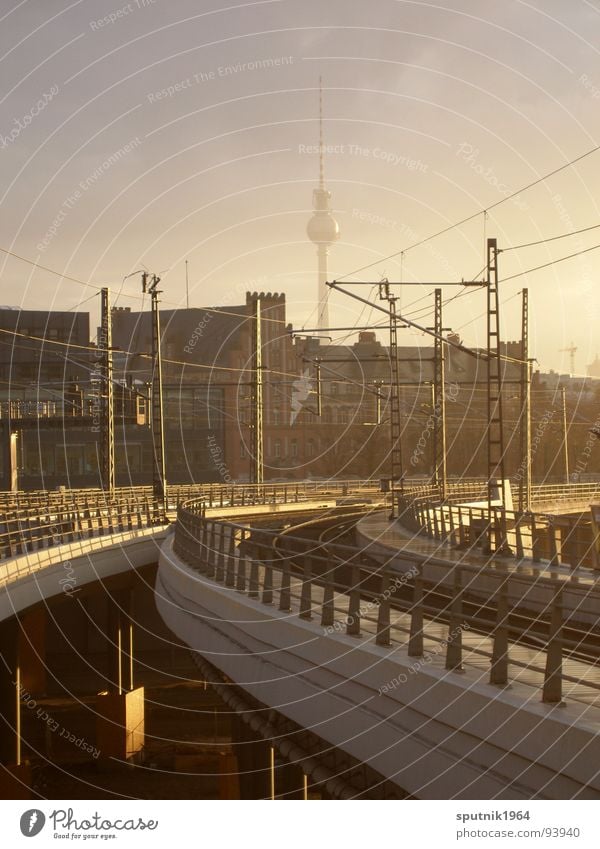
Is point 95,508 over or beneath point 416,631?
beneath

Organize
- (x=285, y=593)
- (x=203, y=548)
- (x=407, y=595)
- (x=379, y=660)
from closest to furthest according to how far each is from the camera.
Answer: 1. (x=379, y=660)
2. (x=285, y=593)
3. (x=203, y=548)
4. (x=407, y=595)

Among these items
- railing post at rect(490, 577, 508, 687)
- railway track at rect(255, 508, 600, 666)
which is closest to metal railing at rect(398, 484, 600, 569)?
railway track at rect(255, 508, 600, 666)

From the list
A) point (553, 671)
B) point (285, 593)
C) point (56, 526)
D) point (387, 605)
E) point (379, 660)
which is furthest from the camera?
point (56, 526)

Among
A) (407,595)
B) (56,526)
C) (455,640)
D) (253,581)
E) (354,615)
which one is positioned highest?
(455,640)

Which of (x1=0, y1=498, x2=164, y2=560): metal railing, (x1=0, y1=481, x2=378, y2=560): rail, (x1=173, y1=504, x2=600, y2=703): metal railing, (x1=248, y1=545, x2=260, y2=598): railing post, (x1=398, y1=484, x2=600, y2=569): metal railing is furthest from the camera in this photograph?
(x1=0, y1=481, x2=378, y2=560): rail

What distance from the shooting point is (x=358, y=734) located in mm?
11695

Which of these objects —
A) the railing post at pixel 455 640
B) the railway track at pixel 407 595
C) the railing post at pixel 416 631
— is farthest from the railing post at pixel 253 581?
the railing post at pixel 455 640

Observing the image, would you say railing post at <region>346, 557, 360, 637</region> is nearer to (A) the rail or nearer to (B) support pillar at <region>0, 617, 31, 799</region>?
(A) the rail

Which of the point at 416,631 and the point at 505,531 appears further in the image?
the point at 505,531

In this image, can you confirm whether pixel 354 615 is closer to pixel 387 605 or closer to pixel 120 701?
pixel 387 605

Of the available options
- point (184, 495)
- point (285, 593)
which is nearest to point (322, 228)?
point (184, 495)

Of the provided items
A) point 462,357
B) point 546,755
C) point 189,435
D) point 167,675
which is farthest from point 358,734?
point 462,357

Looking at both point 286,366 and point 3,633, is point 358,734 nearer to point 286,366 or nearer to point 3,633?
point 3,633
